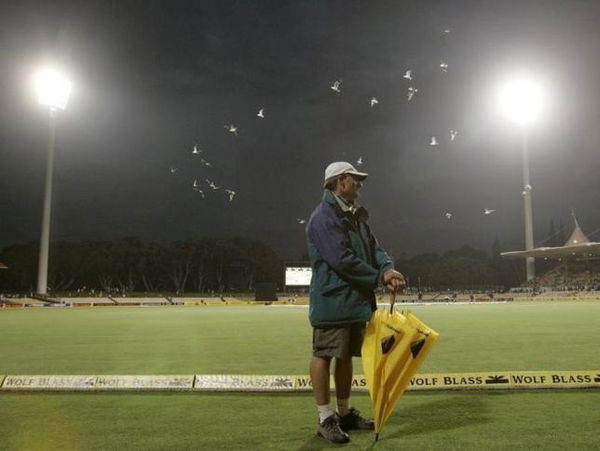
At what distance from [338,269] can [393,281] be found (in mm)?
415

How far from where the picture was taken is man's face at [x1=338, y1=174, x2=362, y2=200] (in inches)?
172

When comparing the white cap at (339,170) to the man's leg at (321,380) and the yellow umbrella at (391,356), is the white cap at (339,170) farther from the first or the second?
the man's leg at (321,380)

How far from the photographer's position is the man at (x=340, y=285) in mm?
4023

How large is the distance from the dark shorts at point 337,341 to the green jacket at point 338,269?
8cm

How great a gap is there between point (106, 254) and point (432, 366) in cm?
8776

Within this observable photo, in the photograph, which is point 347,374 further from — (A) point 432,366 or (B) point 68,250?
(B) point 68,250

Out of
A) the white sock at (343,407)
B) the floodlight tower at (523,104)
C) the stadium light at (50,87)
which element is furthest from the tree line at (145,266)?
the white sock at (343,407)

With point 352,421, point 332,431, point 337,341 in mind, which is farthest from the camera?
point 352,421

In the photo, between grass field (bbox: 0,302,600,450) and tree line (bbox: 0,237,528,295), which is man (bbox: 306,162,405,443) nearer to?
grass field (bbox: 0,302,600,450)

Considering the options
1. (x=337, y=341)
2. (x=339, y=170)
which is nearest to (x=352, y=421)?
(x=337, y=341)

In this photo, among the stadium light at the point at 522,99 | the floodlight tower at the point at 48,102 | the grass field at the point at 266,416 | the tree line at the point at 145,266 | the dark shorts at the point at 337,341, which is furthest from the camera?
the tree line at the point at 145,266

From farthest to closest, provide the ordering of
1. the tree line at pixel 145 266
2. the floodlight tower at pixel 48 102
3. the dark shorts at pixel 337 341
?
the tree line at pixel 145 266 → the floodlight tower at pixel 48 102 → the dark shorts at pixel 337 341

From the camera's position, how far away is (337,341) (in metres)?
4.08

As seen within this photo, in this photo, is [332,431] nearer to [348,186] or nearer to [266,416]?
[266,416]
